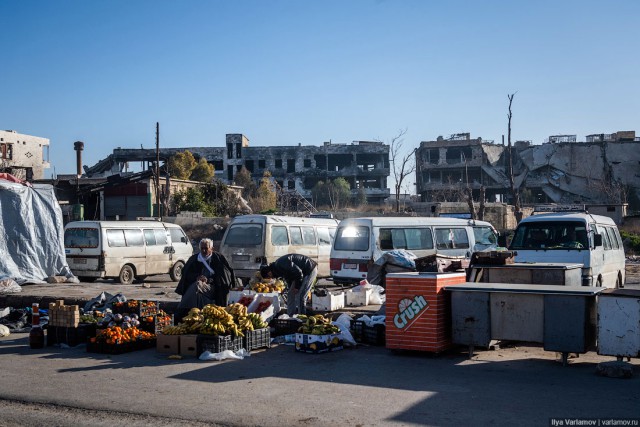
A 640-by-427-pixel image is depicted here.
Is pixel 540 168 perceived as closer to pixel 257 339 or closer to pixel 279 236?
pixel 279 236

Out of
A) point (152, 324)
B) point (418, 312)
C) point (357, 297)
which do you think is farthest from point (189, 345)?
point (357, 297)

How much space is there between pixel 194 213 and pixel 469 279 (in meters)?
29.6

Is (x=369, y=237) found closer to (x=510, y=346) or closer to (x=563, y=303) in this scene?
(x=510, y=346)

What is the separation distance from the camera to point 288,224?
19141 mm

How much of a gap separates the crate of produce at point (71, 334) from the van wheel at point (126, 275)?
8.76m

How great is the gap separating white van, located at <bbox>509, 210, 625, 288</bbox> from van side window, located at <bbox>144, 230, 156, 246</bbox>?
1163cm

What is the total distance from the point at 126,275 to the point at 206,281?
944 cm

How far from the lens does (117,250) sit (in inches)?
767

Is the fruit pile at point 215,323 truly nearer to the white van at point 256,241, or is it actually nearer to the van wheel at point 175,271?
the white van at point 256,241

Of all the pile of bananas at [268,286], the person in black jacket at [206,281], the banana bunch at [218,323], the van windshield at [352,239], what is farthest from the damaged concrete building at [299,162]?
the banana bunch at [218,323]

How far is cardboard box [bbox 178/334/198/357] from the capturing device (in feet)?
31.8

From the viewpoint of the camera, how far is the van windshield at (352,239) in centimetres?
1669

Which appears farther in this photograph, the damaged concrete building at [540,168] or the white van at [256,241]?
the damaged concrete building at [540,168]

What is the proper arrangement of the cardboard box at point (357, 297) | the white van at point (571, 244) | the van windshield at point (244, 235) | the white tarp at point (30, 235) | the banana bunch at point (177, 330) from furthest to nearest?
1. the white tarp at point (30, 235)
2. the van windshield at point (244, 235)
3. the white van at point (571, 244)
4. the cardboard box at point (357, 297)
5. the banana bunch at point (177, 330)
